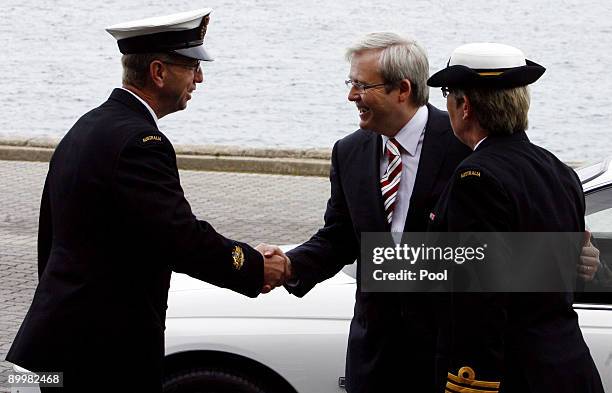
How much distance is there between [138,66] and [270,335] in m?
1.44

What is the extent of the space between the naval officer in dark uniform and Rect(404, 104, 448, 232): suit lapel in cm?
42

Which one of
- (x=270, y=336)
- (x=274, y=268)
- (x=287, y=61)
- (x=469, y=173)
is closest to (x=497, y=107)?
(x=469, y=173)

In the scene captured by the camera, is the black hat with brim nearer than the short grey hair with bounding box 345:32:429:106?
Yes

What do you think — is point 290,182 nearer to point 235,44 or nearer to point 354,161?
point 354,161

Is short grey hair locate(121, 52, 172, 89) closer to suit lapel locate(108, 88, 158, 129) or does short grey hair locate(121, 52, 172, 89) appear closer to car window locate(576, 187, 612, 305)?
suit lapel locate(108, 88, 158, 129)

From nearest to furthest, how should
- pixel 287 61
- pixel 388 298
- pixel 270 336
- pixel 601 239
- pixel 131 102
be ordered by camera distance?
pixel 131 102, pixel 388 298, pixel 270 336, pixel 601 239, pixel 287 61

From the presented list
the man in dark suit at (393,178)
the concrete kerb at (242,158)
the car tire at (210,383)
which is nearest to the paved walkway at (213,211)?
the concrete kerb at (242,158)

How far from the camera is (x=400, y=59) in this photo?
153 inches

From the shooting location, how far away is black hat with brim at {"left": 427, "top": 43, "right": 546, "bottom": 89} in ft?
10.6

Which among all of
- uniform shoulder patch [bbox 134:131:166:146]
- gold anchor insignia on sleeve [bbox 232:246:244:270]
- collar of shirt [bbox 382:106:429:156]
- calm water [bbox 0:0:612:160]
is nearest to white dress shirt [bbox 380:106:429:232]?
collar of shirt [bbox 382:106:429:156]

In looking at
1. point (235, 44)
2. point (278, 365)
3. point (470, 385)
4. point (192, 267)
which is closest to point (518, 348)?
point (470, 385)

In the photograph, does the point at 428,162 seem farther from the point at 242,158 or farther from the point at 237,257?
the point at 242,158

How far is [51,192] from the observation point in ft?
11.7

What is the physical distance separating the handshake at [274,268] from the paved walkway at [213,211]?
10.5 ft
